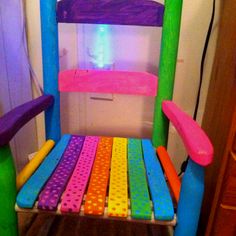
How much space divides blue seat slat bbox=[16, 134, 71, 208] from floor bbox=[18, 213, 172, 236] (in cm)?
25

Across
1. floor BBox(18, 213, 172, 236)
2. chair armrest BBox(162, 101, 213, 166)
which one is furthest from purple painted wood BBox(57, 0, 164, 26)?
floor BBox(18, 213, 172, 236)

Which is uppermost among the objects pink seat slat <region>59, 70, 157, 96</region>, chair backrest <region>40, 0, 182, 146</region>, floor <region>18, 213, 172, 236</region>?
chair backrest <region>40, 0, 182, 146</region>

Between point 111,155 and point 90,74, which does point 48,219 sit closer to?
point 111,155

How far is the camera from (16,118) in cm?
42

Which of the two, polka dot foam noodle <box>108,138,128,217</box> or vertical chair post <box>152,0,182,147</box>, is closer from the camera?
polka dot foam noodle <box>108,138,128,217</box>

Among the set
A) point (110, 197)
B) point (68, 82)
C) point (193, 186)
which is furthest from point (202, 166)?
point (68, 82)

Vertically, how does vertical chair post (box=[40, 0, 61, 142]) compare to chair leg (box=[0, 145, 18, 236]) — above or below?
above

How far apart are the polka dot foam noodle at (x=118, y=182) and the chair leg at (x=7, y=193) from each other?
0.53ft

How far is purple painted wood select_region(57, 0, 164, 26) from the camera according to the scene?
1.87ft

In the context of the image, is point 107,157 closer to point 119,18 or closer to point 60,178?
point 60,178

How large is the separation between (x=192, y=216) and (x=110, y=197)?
134 mm

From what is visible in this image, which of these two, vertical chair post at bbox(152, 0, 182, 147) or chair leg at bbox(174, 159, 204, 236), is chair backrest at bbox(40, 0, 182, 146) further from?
chair leg at bbox(174, 159, 204, 236)

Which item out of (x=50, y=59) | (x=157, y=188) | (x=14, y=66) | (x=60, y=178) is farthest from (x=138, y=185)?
(x=14, y=66)

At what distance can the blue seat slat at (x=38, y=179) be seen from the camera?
40 centimetres
